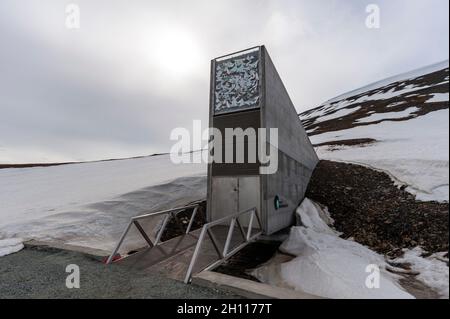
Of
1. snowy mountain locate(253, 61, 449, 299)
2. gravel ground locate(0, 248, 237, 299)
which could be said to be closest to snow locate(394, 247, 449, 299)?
snowy mountain locate(253, 61, 449, 299)

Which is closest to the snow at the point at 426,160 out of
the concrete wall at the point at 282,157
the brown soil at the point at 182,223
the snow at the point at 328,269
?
the snow at the point at 328,269

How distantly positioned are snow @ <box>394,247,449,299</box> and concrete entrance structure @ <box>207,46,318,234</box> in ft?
11.9

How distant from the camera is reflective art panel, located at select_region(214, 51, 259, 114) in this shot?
807cm

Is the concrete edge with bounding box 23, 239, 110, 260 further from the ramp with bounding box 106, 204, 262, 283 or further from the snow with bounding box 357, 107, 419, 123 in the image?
the snow with bounding box 357, 107, 419, 123

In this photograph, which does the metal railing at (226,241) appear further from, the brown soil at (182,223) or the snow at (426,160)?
the snow at (426,160)

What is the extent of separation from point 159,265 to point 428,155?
6.15 meters

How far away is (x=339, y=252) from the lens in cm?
521

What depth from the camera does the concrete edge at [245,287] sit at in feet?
11.5

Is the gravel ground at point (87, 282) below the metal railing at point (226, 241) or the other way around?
below

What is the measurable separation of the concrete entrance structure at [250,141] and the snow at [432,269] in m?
3.64

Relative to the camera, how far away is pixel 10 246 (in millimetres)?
6922
